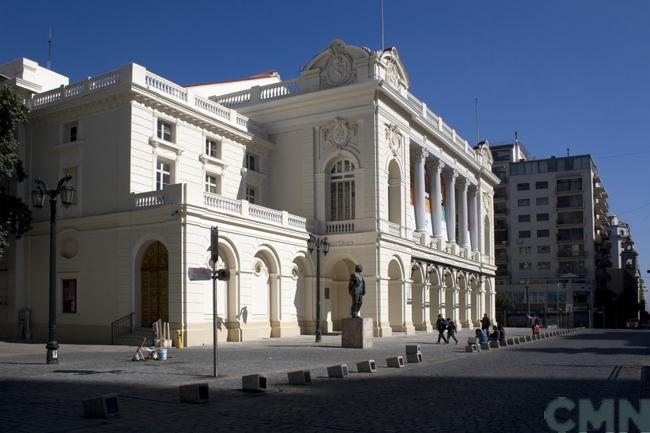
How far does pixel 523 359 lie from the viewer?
76.4 ft

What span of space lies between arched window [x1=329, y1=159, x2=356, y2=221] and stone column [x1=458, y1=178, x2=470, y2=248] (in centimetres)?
2042

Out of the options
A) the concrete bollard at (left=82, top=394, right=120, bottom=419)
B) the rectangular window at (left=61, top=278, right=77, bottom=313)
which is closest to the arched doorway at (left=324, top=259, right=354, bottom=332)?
the rectangular window at (left=61, top=278, right=77, bottom=313)

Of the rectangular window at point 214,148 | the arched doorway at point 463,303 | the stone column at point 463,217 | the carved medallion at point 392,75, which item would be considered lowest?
the arched doorway at point 463,303

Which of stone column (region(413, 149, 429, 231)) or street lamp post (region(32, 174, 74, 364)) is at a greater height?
stone column (region(413, 149, 429, 231))

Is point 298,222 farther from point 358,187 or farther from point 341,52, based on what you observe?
point 341,52

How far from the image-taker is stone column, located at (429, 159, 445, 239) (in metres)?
50.2

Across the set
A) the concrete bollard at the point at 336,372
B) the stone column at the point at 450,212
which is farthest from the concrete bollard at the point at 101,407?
the stone column at the point at 450,212

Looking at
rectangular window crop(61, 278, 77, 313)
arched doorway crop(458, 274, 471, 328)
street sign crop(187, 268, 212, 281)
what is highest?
street sign crop(187, 268, 212, 281)

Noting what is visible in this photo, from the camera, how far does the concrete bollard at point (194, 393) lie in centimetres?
1198

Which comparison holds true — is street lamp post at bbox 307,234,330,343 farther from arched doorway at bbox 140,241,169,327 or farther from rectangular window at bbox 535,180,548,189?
rectangular window at bbox 535,180,548,189

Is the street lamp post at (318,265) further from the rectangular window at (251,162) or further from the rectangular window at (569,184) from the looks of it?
the rectangular window at (569,184)

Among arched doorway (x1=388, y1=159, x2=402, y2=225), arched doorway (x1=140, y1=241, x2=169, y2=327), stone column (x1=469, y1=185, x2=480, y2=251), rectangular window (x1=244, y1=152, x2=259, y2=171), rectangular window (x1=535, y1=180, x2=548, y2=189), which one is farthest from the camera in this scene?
rectangular window (x1=535, y1=180, x2=548, y2=189)

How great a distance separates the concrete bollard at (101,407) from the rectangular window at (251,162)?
1161 inches

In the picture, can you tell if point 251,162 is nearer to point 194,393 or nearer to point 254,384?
point 254,384
